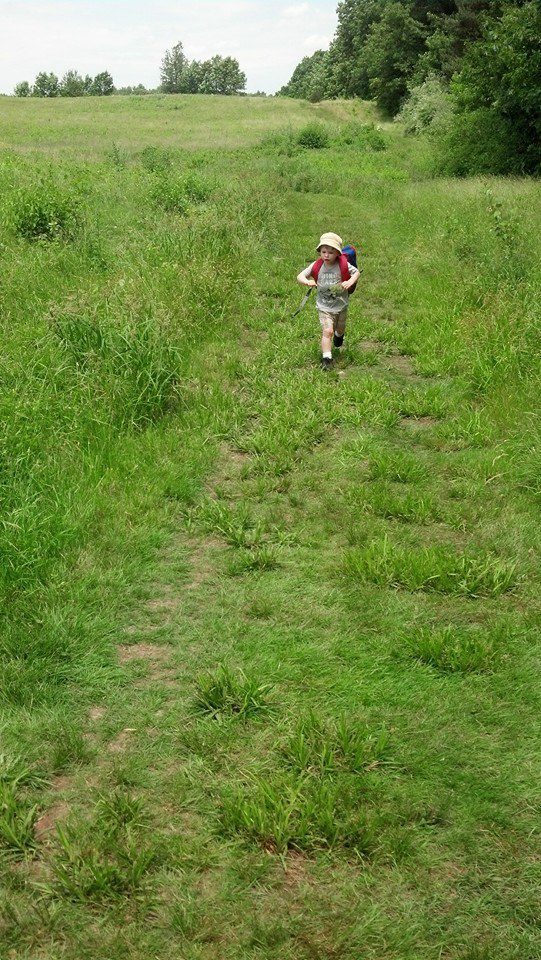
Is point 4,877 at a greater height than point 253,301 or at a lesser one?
lesser

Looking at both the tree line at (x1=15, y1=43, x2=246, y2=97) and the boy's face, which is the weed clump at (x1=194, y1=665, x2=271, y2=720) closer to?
the boy's face

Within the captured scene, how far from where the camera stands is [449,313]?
8586 millimetres

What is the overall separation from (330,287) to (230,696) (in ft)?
17.1

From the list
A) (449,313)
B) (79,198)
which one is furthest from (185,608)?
(79,198)

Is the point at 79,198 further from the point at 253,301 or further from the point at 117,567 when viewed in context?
the point at 117,567

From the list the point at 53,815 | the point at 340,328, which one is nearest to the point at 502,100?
the point at 340,328

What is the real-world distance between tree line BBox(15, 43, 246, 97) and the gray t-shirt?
9736cm

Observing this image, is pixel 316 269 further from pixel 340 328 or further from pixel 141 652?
pixel 141 652

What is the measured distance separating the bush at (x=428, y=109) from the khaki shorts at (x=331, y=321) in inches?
847

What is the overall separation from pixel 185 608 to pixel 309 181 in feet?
55.8

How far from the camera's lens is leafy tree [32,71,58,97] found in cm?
9481

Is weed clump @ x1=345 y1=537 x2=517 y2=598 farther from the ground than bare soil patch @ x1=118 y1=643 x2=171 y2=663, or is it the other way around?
weed clump @ x1=345 y1=537 x2=517 y2=598

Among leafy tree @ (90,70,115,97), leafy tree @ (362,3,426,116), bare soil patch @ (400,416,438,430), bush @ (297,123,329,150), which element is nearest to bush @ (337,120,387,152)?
bush @ (297,123,329,150)

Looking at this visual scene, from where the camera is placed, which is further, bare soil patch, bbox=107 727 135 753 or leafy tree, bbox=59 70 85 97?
leafy tree, bbox=59 70 85 97
